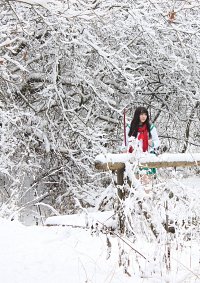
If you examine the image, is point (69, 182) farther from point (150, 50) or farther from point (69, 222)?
point (69, 222)

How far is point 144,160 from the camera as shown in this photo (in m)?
4.51

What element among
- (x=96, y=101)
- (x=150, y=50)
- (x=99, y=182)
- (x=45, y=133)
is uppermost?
(x=150, y=50)

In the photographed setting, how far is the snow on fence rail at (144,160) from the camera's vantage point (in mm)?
4363

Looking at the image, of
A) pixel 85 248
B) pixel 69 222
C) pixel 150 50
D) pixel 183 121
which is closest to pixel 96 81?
pixel 150 50

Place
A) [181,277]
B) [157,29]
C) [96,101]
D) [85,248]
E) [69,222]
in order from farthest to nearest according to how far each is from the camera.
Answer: [96,101], [157,29], [69,222], [85,248], [181,277]

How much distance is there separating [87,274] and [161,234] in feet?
2.03

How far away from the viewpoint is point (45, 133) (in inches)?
366

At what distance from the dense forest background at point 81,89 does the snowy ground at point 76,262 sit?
397cm

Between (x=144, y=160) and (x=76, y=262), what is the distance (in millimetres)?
1343

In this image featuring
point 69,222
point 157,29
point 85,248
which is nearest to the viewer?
point 85,248

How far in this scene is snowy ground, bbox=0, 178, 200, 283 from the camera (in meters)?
3.25

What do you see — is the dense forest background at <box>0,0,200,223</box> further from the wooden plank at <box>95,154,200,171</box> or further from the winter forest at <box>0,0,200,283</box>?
the wooden plank at <box>95,154,200,171</box>

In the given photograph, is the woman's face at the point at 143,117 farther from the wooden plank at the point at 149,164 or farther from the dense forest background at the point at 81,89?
the wooden plank at the point at 149,164

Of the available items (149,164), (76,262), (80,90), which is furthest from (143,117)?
(76,262)
